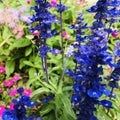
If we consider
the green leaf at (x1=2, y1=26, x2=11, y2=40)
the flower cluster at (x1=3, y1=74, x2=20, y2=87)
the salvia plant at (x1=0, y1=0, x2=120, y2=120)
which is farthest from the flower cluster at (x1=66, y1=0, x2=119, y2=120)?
the green leaf at (x1=2, y1=26, x2=11, y2=40)

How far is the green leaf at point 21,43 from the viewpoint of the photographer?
5496mm

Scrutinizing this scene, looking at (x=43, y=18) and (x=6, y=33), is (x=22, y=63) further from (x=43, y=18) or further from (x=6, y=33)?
(x=43, y=18)

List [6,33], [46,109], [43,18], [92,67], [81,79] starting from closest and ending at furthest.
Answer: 1. [92,67]
2. [81,79]
3. [43,18]
4. [46,109]
5. [6,33]

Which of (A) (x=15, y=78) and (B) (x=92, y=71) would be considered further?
(A) (x=15, y=78)

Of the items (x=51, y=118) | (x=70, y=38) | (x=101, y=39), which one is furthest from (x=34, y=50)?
(x=101, y=39)

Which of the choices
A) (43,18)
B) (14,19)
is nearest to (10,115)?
(43,18)

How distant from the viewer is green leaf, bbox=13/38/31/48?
18.0ft

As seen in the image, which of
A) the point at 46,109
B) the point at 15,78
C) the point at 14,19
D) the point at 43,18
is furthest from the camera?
the point at 14,19

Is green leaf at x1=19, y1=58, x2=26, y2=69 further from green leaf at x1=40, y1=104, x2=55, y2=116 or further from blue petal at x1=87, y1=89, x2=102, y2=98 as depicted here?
blue petal at x1=87, y1=89, x2=102, y2=98

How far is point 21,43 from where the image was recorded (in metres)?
5.52

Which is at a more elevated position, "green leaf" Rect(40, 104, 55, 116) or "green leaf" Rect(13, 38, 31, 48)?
"green leaf" Rect(13, 38, 31, 48)

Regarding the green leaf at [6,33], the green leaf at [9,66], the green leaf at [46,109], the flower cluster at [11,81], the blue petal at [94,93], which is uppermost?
the green leaf at [6,33]

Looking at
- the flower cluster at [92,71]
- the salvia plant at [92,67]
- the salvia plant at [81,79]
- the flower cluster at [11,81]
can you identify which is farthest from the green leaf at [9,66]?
the flower cluster at [92,71]

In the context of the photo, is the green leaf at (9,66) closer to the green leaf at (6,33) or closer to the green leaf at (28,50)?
the green leaf at (28,50)
